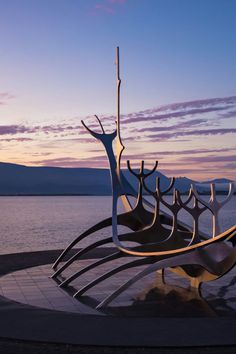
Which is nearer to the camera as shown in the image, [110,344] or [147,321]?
[110,344]

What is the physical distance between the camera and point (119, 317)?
12.2m

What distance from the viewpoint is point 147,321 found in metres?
11.9

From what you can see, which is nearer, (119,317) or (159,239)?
(119,317)

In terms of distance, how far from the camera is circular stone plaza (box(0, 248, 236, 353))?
33.1 ft

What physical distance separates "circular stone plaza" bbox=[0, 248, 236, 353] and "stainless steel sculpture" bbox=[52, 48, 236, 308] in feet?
2.18

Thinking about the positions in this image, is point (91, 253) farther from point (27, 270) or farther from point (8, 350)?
point (8, 350)

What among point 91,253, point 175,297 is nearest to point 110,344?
point 175,297

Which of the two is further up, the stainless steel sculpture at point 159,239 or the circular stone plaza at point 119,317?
the stainless steel sculpture at point 159,239

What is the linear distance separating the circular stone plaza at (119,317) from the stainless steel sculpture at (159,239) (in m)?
0.66

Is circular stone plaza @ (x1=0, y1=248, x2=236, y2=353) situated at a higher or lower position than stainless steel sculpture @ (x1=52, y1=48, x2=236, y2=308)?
lower

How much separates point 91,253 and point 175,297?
418 inches

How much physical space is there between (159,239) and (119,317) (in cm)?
611

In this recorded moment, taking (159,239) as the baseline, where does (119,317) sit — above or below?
below

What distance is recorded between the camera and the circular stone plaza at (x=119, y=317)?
10102 millimetres
